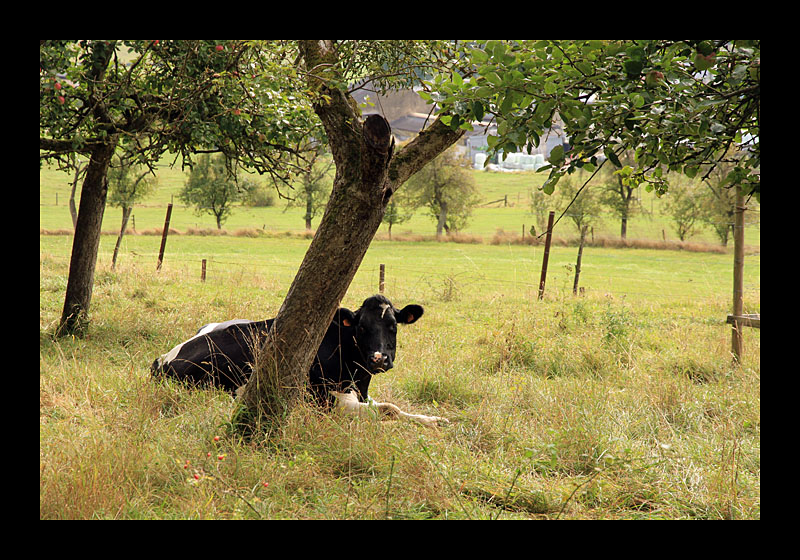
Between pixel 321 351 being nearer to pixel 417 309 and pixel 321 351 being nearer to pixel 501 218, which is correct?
pixel 417 309

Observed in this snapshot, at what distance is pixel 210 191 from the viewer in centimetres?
5712

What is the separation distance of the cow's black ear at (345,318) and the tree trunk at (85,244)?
16.7 feet

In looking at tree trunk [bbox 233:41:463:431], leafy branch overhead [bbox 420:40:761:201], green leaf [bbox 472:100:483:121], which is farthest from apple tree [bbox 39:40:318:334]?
leafy branch overhead [bbox 420:40:761:201]

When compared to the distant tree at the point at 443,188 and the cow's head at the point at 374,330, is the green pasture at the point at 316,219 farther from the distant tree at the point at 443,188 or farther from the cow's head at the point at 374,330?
the cow's head at the point at 374,330

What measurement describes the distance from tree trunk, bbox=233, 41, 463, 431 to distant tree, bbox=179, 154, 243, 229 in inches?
2007

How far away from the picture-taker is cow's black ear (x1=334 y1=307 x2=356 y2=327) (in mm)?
6285

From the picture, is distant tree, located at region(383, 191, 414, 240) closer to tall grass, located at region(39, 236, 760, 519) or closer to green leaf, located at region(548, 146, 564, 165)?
tall grass, located at region(39, 236, 760, 519)

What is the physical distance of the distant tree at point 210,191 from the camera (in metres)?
56.1

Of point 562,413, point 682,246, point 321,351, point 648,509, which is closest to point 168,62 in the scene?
point 321,351

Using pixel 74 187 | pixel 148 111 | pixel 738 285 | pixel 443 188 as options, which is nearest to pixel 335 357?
pixel 148 111

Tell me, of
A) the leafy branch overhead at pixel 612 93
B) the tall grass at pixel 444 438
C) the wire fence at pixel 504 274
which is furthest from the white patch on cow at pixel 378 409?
the wire fence at pixel 504 274

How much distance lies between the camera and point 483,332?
10680 millimetres

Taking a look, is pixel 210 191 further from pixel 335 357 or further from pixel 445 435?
pixel 445 435

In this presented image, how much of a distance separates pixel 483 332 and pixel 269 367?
5.95 meters
